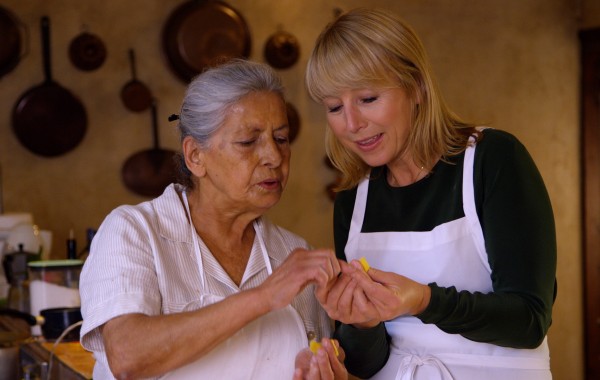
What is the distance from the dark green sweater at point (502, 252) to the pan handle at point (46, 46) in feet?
10.0

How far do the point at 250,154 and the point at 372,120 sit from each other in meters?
0.30

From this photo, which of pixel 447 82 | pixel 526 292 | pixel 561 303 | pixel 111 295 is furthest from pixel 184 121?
pixel 561 303

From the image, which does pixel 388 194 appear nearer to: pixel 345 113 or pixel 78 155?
pixel 345 113

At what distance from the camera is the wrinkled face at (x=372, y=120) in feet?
6.19

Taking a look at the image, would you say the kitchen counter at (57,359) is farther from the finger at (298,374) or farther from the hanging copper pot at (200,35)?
the hanging copper pot at (200,35)

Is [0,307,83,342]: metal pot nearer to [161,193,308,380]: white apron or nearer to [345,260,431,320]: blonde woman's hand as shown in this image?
[161,193,308,380]: white apron

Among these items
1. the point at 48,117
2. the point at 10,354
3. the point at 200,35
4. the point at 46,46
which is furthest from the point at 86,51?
the point at 10,354

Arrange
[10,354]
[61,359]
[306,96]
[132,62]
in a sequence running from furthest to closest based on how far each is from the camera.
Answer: [306,96], [132,62], [10,354], [61,359]

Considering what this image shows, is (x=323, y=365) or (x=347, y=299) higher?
(x=347, y=299)

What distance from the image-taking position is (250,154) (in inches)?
74.8

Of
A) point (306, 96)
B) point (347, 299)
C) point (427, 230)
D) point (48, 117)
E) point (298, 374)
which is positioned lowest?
point (298, 374)

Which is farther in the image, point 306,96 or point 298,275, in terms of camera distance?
point 306,96

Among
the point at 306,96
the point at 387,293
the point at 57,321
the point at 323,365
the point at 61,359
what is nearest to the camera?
the point at 387,293

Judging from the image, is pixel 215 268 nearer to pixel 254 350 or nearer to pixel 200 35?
pixel 254 350
